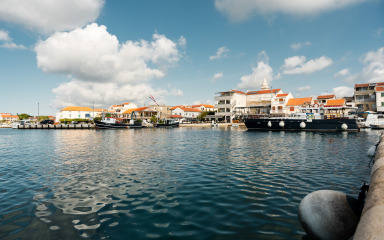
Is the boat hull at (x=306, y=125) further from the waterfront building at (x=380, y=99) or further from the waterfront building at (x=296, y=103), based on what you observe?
the waterfront building at (x=296, y=103)

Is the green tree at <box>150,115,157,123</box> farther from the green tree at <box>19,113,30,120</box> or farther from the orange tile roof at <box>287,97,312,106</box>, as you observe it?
the green tree at <box>19,113,30,120</box>

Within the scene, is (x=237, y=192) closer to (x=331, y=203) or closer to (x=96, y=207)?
(x=331, y=203)

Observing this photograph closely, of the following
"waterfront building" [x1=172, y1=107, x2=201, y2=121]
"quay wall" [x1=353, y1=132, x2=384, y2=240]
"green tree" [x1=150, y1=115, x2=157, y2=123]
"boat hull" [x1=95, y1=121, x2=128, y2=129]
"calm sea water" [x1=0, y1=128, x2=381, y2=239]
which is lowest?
"calm sea water" [x1=0, y1=128, x2=381, y2=239]

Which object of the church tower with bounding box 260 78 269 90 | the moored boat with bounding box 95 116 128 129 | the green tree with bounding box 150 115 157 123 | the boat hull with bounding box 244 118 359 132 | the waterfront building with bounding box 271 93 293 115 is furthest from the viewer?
the church tower with bounding box 260 78 269 90

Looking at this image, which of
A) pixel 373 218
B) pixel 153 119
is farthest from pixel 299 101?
pixel 373 218

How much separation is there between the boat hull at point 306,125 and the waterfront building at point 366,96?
35.2 meters

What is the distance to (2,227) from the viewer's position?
17.4 feet

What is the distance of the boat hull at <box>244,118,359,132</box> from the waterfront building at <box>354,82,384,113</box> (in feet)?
115

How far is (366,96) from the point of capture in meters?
71.4

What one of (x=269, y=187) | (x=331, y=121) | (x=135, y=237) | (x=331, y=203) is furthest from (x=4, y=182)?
(x=331, y=121)

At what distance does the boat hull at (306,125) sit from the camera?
1689 inches

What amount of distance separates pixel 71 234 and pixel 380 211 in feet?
19.3

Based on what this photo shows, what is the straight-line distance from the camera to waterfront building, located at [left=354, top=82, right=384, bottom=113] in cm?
6844

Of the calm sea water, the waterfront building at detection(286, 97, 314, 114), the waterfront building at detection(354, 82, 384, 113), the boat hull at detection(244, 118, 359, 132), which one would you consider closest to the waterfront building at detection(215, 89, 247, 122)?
the waterfront building at detection(286, 97, 314, 114)
